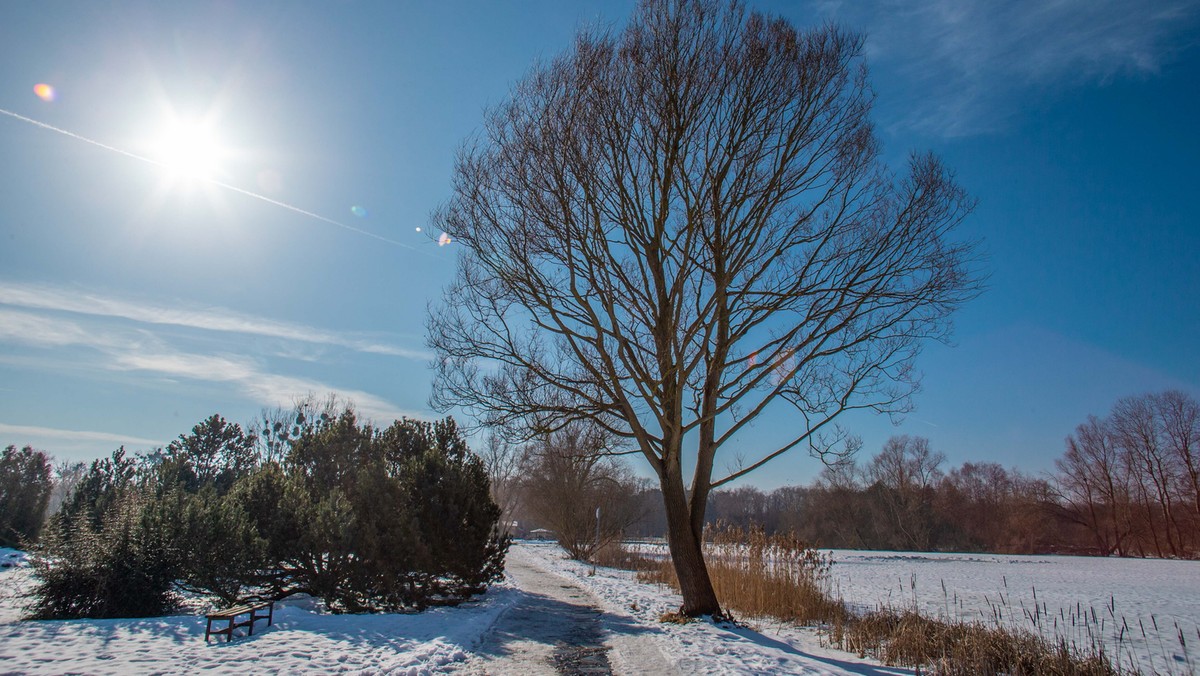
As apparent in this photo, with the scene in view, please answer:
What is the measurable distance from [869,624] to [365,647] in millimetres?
6542

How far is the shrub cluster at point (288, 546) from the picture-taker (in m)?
8.72

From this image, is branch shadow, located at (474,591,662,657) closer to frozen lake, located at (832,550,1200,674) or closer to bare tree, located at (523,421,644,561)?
frozen lake, located at (832,550,1200,674)

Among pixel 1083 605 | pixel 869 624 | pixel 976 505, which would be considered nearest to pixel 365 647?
pixel 869 624

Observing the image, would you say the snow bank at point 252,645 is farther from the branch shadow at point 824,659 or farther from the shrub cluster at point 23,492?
the shrub cluster at point 23,492

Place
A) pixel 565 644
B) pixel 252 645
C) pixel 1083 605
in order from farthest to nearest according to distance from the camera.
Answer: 1. pixel 1083 605
2. pixel 565 644
3. pixel 252 645

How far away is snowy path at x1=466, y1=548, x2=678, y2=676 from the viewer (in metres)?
5.71

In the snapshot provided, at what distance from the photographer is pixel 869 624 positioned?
7.57m

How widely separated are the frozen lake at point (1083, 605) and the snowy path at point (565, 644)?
371cm

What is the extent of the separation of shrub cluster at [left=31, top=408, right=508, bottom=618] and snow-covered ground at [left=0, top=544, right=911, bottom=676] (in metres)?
0.87

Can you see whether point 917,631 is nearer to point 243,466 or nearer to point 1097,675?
point 1097,675

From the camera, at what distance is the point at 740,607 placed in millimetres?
9930

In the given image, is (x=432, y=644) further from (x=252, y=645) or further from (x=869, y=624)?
(x=869, y=624)

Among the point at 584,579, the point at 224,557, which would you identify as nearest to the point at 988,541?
the point at 584,579

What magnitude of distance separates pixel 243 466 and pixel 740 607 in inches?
881
